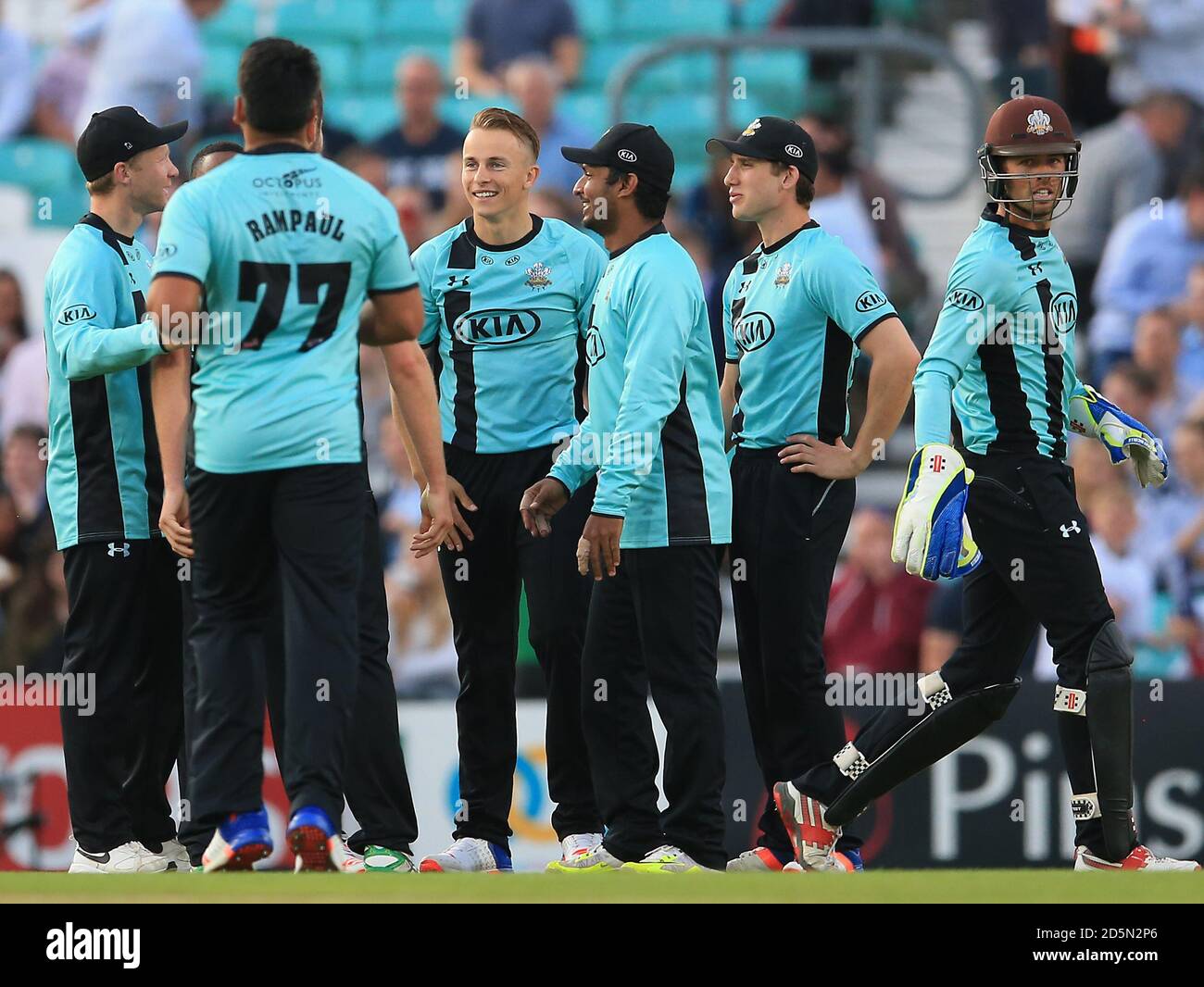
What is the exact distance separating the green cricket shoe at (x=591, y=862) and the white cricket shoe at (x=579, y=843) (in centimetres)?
2

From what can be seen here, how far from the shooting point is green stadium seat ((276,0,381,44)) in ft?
51.6

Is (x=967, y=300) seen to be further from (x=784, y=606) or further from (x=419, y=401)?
(x=419, y=401)

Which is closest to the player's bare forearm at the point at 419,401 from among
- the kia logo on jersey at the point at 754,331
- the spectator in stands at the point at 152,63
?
the kia logo on jersey at the point at 754,331

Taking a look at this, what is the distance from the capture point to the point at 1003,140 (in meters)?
6.97

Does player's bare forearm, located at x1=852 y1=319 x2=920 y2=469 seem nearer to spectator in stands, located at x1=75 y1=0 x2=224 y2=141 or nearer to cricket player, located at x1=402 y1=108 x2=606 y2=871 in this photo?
cricket player, located at x1=402 y1=108 x2=606 y2=871

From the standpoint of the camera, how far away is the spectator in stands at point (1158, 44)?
14078 millimetres

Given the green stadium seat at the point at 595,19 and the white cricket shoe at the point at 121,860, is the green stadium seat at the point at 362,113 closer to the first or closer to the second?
the green stadium seat at the point at 595,19

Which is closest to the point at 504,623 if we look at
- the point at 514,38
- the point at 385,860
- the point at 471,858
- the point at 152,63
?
the point at 471,858

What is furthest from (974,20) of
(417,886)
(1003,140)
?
(417,886)

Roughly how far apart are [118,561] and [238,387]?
4.84ft

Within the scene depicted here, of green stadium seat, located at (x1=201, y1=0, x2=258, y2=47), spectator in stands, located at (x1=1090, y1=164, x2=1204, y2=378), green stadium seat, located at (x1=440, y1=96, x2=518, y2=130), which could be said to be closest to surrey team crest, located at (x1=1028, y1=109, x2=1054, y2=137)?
spectator in stands, located at (x1=1090, y1=164, x2=1204, y2=378)

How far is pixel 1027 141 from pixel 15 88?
1074 centimetres
